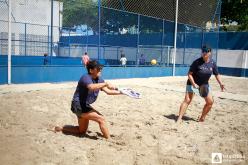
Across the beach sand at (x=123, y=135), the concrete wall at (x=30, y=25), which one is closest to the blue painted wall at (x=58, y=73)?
the beach sand at (x=123, y=135)

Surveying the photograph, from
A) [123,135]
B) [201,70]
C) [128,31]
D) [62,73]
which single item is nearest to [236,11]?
[128,31]

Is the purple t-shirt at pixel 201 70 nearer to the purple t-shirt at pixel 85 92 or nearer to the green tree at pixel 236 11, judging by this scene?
the purple t-shirt at pixel 85 92

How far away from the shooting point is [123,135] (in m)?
6.27

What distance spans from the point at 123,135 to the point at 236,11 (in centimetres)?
3362

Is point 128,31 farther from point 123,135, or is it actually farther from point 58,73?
point 123,135

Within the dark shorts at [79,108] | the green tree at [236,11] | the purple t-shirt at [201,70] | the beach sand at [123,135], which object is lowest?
the beach sand at [123,135]

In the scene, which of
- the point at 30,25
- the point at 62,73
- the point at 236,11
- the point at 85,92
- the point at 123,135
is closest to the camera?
the point at 85,92

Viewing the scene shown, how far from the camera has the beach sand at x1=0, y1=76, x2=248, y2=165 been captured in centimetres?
492

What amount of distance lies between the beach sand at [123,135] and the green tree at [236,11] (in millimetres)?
28176

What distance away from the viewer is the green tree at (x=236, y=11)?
3562 cm

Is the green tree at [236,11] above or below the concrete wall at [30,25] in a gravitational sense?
above

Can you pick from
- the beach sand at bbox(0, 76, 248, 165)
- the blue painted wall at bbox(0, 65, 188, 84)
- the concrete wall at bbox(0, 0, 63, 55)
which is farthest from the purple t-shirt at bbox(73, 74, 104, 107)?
the concrete wall at bbox(0, 0, 63, 55)

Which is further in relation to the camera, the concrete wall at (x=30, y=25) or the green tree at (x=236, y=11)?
the green tree at (x=236, y=11)

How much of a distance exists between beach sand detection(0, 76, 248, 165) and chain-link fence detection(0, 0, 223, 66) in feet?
35.5
